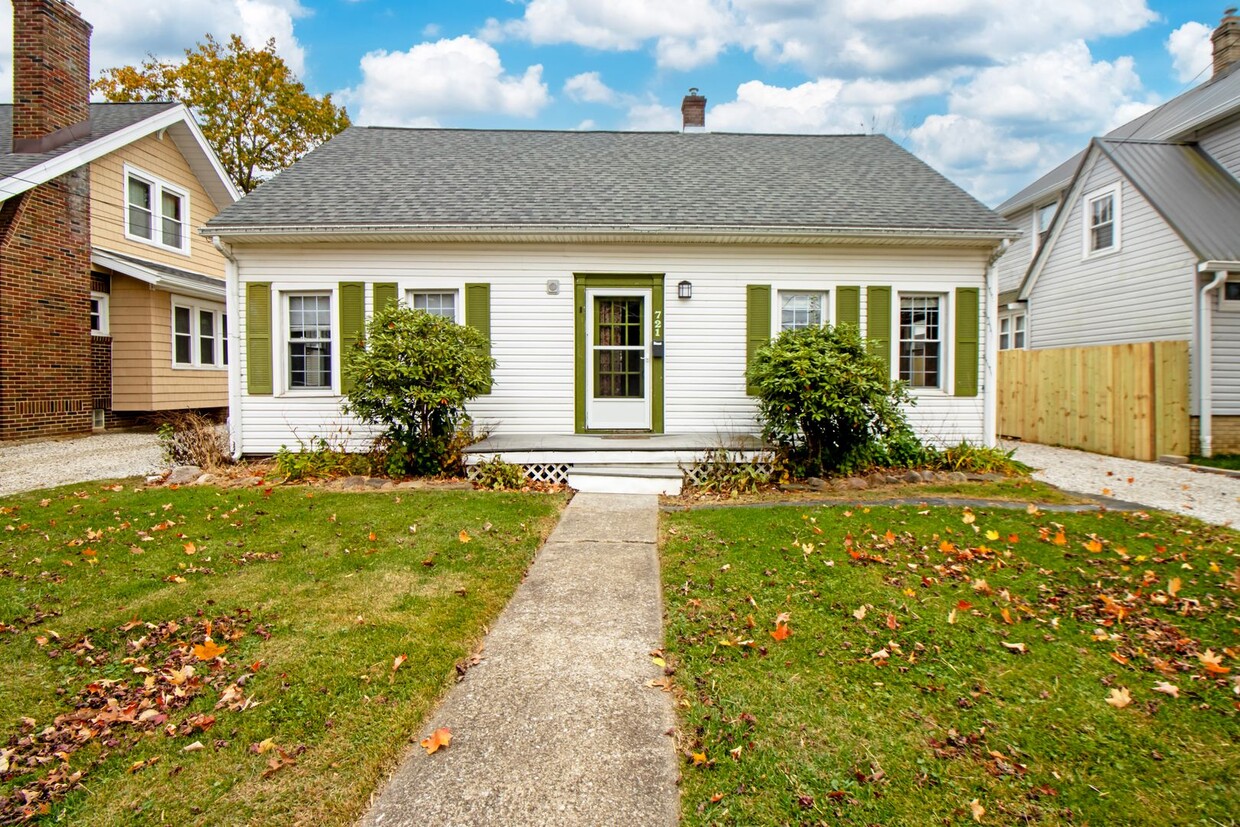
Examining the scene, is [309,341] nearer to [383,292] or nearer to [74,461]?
[383,292]

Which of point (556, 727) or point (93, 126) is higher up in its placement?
point (93, 126)

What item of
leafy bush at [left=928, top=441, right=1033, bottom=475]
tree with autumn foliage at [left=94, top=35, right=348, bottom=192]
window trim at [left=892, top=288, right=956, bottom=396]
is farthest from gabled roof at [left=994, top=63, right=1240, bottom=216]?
tree with autumn foliage at [left=94, top=35, right=348, bottom=192]

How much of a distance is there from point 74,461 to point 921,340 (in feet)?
40.9

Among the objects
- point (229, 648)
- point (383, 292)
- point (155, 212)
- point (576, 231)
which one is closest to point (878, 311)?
point (576, 231)

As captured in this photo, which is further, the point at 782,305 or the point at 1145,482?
the point at 782,305

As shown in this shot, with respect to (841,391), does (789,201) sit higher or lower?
higher

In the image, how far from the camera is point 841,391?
719cm

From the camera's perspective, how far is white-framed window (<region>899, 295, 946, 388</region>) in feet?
29.9

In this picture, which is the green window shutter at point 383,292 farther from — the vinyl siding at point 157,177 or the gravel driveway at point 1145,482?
the gravel driveway at point 1145,482

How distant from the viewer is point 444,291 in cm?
890

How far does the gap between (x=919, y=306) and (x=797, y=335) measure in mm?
2676

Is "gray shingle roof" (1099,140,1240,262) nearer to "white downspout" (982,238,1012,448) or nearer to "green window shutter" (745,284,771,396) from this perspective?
"white downspout" (982,238,1012,448)

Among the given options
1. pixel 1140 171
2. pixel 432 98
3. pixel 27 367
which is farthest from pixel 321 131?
pixel 1140 171

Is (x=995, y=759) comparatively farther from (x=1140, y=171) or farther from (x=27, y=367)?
(x=27, y=367)
